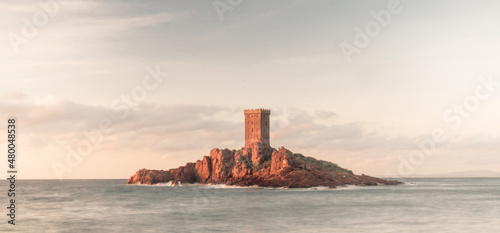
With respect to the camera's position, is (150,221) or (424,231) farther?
(150,221)

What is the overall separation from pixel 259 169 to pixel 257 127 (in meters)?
17.1

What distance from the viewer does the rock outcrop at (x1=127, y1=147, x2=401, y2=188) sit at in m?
131

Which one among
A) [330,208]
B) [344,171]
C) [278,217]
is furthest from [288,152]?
[278,217]

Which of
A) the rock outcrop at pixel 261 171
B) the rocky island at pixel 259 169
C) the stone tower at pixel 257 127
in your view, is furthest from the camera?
the stone tower at pixel 257 127

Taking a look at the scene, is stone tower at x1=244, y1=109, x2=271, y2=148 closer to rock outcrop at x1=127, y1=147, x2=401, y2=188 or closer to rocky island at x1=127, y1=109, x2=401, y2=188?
rocky island at x1=127, y1=109, x2=401, y2=188

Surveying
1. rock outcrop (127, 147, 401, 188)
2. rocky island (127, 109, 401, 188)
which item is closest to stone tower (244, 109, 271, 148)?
rocky island (127, 109, 401, 188)

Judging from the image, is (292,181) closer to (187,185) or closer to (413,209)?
(187,185)

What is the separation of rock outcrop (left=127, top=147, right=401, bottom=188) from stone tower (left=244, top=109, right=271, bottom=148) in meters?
4.41

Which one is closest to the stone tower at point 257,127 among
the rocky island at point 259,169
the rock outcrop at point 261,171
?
the rocky island at point 259,169

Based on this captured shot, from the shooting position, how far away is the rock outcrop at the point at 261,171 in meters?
131

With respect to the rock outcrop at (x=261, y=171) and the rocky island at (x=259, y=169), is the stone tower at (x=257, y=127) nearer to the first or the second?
the rocky island at (x=259, y=169)

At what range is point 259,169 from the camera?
14525 cm

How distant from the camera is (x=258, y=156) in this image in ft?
484

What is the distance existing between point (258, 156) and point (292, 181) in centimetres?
2181
